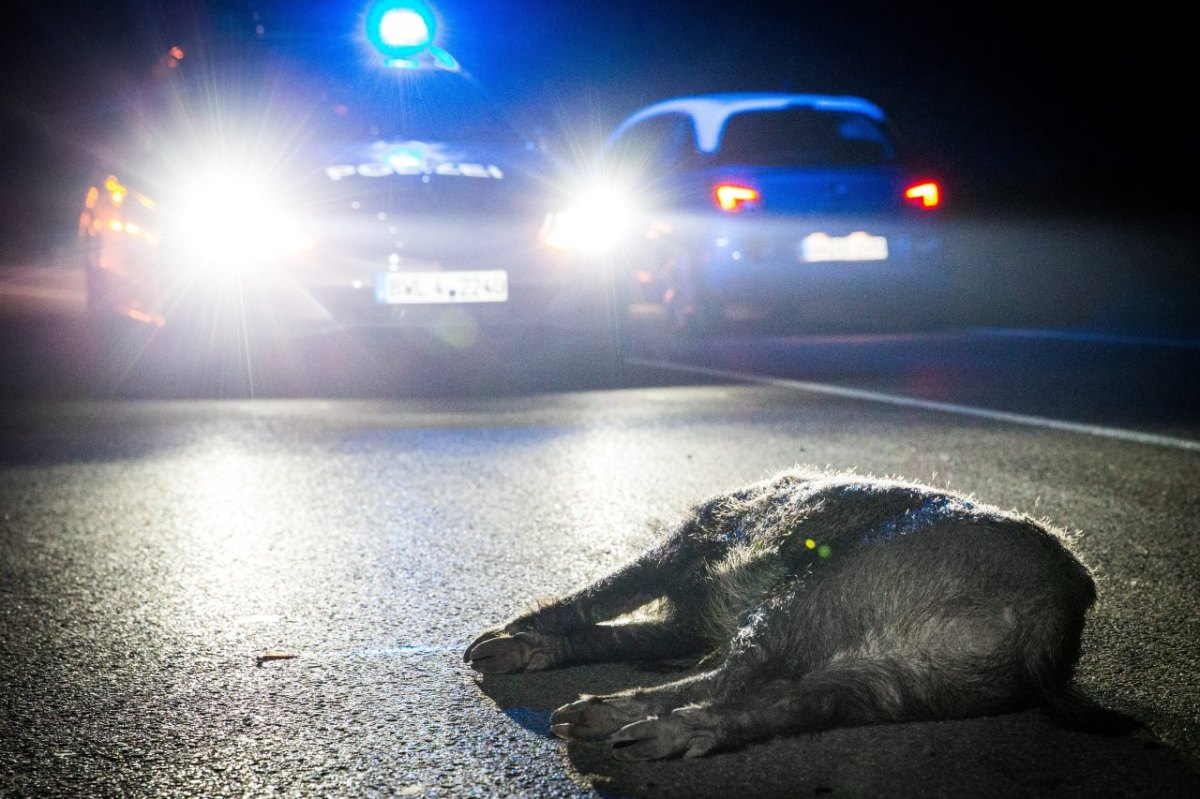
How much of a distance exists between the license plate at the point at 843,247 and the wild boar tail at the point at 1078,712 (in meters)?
8.43

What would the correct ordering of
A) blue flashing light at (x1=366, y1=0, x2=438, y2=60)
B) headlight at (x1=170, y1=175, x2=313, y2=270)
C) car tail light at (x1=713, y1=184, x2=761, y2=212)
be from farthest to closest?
car tail light at (x1=713, y1=184, x2=761, y2=212), blue flashing light at (x1=366, y1=0, x2=438, y2=60), headlight at (x1=170, y1=175, x2=313, y2=270)

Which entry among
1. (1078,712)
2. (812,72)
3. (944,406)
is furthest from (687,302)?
(812,72)

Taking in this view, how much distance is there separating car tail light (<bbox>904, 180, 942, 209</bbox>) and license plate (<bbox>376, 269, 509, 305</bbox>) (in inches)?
160

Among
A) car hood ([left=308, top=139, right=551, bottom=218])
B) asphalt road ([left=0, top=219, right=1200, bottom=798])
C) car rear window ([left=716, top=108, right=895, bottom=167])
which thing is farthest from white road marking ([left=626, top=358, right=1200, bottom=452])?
car rear window ([left=716, top=108, right=895, bottom=167])

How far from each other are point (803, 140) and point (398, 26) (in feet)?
11.4

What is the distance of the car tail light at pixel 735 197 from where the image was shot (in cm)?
1070

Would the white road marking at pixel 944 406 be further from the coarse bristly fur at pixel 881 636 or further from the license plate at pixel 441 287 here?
the coarse bristly fur at pixel 881 636

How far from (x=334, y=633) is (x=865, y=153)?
8.65 m

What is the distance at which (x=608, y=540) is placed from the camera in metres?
4.33

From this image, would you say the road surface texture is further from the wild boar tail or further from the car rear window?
the car rear window

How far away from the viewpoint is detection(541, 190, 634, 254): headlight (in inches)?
332

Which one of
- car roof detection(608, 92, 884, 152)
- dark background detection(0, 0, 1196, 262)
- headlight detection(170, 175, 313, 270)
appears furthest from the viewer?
dark background detection(0, 0, 1196, 262)

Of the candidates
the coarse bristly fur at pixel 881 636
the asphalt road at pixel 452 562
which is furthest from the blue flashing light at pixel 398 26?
the coarse bristly fur at pixel 881 636

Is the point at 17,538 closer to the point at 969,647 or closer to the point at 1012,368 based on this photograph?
the point at 969,647
